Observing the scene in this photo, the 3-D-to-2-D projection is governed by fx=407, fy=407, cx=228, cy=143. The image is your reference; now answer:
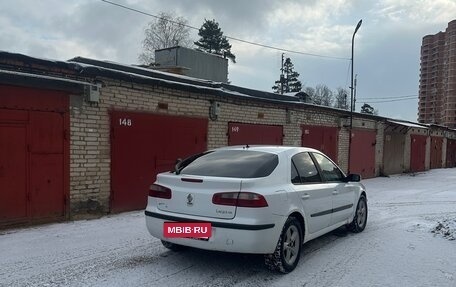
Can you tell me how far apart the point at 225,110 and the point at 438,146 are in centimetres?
2290

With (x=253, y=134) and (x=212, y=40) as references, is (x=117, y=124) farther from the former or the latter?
(x=212, y=40)

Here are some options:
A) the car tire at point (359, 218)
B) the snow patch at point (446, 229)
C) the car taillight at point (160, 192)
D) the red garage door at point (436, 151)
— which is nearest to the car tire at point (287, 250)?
the car taillight at point (160, 192)

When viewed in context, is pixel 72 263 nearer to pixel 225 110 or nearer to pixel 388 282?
pixel 388 282

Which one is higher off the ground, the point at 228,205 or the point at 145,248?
the point at 228,205

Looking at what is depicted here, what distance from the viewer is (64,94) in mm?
7129

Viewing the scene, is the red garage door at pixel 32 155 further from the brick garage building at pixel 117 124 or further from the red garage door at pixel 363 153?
the red garage door at pixel 363 153

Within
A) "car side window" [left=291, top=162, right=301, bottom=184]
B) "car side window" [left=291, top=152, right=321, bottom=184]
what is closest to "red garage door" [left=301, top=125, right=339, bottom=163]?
"car side window" [left=291, top=152, right=321, bottom=184]

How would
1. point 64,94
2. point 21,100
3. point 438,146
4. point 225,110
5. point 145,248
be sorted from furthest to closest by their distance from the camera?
point 438,146, point 225,110, point 64,94, point 21,100, point 145,248

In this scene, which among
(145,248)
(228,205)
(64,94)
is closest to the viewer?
(228,205)

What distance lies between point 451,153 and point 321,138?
21.2m

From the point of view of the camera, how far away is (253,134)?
1203 cm

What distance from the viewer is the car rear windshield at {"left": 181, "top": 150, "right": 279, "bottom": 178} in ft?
15.5

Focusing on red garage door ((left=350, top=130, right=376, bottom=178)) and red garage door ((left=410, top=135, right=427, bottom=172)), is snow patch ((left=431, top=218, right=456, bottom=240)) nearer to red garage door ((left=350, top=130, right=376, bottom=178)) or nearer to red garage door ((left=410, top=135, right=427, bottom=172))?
red garage door ((left=350, top=130, right=376, bottom=178))

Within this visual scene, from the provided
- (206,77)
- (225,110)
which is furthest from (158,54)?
(225,110)
